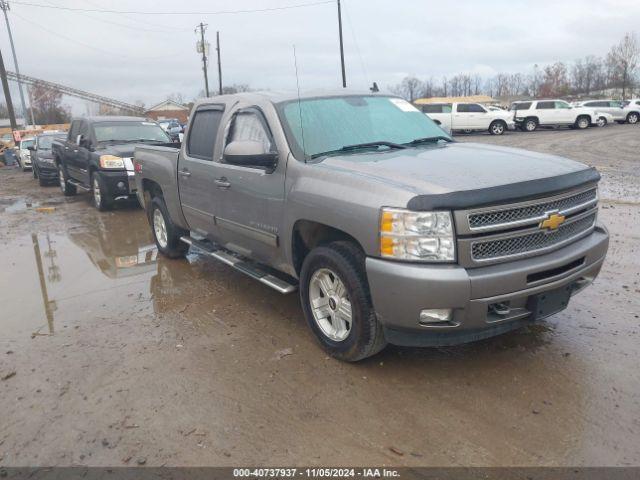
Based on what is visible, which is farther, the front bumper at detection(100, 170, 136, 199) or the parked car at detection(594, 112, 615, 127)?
the parked car at detection(594, 112, 615, 127)

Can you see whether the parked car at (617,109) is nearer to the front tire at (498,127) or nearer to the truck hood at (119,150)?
the front tire at (498,127)

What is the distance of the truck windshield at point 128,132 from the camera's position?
11.0 metres

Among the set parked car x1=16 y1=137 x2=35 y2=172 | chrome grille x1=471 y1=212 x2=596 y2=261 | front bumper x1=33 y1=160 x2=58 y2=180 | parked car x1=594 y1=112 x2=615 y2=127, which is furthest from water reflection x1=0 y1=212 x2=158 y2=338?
parked car x1=594 y1=112 x2=615 y2=127

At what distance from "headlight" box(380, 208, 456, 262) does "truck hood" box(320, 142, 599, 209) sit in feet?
0.47

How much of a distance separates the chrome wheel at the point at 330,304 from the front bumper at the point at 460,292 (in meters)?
0.44

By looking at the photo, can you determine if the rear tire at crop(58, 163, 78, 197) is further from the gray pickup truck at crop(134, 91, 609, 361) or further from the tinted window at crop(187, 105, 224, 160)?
the gray pickup truck at crop(134, 91, 609, 361)

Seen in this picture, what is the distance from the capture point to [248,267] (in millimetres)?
4695

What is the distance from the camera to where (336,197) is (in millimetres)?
3428

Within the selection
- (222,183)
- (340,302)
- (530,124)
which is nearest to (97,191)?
(222,183)

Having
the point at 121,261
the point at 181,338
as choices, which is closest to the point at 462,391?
the point at 181,338

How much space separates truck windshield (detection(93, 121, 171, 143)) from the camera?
36.2 ft

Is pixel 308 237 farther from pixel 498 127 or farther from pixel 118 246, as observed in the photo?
pixel 498 127

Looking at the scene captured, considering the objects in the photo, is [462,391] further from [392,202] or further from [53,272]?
[53,272]

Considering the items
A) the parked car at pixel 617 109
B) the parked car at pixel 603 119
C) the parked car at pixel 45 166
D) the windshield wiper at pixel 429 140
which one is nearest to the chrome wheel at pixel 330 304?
the windshield wiper at pixel 429 140
